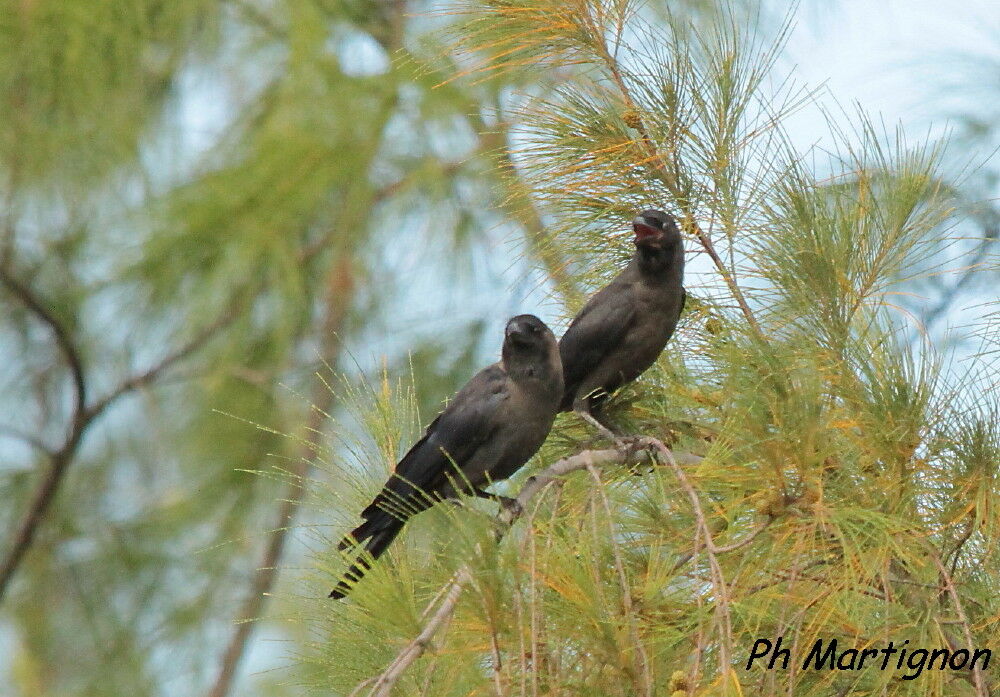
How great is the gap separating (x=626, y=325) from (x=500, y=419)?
367 mm

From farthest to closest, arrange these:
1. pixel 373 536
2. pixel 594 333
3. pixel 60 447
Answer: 1. pixel 60 447
2. pixel 594 333
3. pixel 373 536

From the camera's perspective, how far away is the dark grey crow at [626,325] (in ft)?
9.09

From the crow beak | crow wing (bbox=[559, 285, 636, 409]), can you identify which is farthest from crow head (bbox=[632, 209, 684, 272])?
crow wing (bbox=[559, 285, 636, 409])

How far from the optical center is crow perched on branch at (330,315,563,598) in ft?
8.71

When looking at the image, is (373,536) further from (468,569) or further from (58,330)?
(58,330)

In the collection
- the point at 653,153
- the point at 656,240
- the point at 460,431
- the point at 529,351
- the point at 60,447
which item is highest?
the point at 653,153

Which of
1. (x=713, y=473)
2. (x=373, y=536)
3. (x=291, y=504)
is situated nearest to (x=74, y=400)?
(x=291, y=504)

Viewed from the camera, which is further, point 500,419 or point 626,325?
point 626,325

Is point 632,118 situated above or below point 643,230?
above

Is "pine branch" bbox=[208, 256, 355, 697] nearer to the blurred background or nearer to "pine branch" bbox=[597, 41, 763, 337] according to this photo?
the blurred background

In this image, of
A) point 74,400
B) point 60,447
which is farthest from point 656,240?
point 60,447

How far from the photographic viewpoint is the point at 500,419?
2680 millimetres

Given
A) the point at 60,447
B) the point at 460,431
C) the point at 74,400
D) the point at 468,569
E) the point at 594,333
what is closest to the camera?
the point at 468,569

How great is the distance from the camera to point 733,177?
8.00 feet
